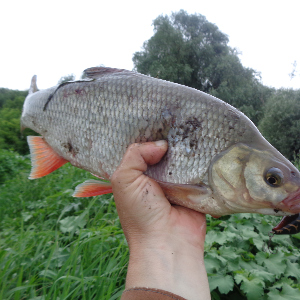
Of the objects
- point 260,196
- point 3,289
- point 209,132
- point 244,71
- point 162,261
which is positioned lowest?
point 3,289

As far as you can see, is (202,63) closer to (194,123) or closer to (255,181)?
(194,123)

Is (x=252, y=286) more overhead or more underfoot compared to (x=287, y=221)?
more underfoot

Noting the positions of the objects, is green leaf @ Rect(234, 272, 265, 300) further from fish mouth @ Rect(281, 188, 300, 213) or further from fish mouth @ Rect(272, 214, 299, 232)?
fish mouth @ Rect(281, 188, 300, 213)

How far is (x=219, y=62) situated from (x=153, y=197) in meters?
33.7

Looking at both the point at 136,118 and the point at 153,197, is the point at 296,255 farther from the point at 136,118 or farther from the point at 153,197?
the point at 136,118

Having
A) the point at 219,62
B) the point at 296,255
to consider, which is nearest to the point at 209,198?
the point at 296,255

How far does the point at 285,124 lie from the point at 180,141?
1789cm

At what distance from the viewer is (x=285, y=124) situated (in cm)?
1695

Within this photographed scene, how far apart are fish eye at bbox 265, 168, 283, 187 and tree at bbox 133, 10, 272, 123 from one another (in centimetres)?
2737

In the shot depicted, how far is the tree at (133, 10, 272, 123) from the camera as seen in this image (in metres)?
28.1

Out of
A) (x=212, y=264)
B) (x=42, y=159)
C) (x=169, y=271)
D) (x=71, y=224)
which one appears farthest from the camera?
(x=71, y=224)

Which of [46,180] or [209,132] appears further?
[46,180]

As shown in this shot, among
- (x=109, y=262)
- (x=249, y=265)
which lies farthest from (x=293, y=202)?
(x=109, y=262)

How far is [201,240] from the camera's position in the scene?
5.32ft
